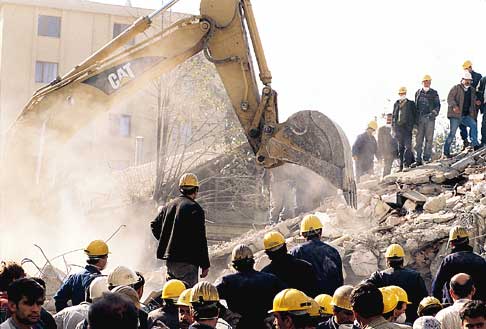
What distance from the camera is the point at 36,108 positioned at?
12523mm

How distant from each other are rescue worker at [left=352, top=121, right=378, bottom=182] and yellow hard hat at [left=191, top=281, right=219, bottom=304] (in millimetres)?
14104

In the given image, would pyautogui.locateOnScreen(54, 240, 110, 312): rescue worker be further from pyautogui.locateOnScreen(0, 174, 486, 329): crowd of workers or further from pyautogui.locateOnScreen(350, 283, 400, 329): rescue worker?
pyautogui.locateOnScreen(350, 283, 400, 329): rescue worker

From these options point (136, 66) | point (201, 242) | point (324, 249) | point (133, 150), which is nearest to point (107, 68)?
point (136, 66)

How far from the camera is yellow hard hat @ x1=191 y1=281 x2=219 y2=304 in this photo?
20.1ft

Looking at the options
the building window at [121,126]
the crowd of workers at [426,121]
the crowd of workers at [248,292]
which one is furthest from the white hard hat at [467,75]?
the building window at [121,126]

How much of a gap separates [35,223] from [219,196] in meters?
15.8

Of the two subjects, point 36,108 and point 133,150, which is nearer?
point 36,108

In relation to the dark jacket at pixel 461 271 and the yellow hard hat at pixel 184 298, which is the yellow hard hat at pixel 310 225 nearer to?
the dark jacket at pixel 461 271

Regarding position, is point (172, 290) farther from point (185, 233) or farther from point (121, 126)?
point (121, 126)

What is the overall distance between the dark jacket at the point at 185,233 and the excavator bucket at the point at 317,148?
3.33m

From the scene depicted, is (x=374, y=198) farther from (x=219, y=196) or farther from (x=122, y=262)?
(x=219, y=196)

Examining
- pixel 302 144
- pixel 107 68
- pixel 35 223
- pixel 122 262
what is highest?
pixel 107 68

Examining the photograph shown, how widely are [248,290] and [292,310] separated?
1.77 meters

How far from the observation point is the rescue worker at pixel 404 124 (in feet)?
60.4
